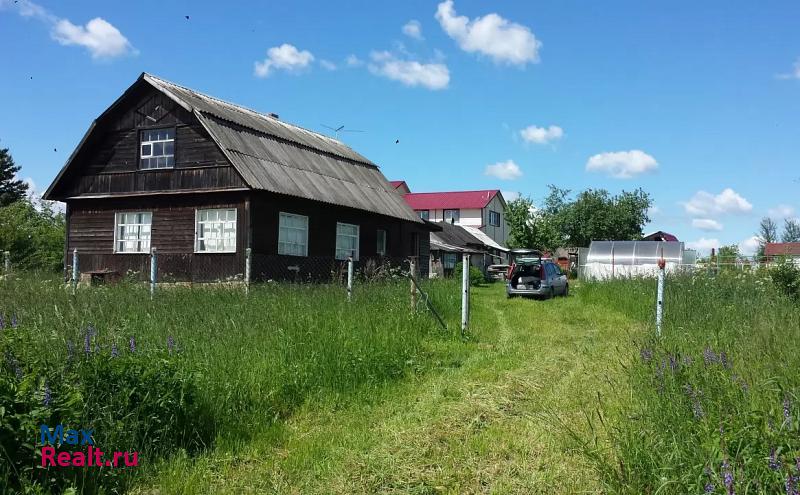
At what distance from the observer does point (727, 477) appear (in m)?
2.90

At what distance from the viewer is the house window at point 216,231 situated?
18.8 metres

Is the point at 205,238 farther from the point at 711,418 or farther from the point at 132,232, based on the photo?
the point at 711,418

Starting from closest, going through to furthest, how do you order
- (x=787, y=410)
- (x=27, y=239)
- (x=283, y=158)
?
(x=787, y=410), (x=283, y=158), (x=27, y=239)

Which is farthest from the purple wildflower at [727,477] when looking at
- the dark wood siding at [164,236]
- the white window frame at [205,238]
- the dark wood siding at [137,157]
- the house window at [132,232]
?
the house window at [132,232]

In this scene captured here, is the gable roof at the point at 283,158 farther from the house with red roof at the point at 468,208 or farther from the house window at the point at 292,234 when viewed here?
the house with red roof at the point at 468,208

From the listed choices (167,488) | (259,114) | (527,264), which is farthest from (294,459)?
(259,114)

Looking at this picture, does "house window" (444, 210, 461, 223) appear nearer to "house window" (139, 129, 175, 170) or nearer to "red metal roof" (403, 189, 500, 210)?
"red metal roof" (403, 189, 500, 210)

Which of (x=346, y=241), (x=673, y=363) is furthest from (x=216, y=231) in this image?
(x=673, y=363)

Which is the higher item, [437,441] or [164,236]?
[164,236]

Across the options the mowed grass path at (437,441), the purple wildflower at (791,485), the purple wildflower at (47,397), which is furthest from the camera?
the mowed grass path at (437,441)

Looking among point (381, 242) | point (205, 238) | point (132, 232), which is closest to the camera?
point (205, 238)

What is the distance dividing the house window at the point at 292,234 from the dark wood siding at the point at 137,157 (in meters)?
2.17

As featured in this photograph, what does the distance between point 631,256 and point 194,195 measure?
22408mm

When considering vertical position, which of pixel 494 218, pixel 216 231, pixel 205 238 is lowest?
pixel 205 238
